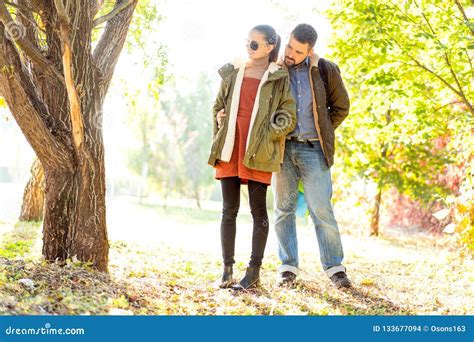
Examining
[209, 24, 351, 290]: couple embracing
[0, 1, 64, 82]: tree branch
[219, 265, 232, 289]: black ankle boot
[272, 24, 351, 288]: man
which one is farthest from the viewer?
[272, 24, 351, 288]: man

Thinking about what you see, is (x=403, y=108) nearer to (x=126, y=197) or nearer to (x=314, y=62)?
(x=314, y=62)

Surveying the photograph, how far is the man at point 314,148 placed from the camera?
3904 mm

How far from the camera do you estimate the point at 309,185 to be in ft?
13.0

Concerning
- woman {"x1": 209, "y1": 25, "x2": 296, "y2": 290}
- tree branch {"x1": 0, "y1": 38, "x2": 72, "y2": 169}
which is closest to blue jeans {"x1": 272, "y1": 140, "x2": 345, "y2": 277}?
woman {"x1": 209, "y1": 25, "x2": 296, "y2": 290}

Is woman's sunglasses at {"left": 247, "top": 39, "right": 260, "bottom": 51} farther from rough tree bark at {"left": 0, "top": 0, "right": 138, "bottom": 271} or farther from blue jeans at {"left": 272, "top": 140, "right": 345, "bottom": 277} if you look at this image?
rough tree bark at {"left": 0, "top": 0, "right": 138, "bottom": 271}

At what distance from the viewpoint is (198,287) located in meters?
3.87

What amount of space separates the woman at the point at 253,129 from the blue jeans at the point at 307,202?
1.06ft

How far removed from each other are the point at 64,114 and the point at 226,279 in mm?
1504

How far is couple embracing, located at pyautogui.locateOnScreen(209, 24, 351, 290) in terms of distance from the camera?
3.63 metres

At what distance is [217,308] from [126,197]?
19.7 metres

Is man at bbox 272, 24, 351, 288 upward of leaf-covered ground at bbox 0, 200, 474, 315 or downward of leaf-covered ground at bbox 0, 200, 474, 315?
upward

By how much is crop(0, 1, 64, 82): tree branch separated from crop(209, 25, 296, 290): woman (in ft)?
3.53

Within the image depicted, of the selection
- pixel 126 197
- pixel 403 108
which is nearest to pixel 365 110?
pixel 403 108

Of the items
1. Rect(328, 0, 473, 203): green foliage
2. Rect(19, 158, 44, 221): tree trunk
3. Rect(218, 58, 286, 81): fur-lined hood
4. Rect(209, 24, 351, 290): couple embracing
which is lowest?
Rect(19, 158, 44, 221): tree trunk
